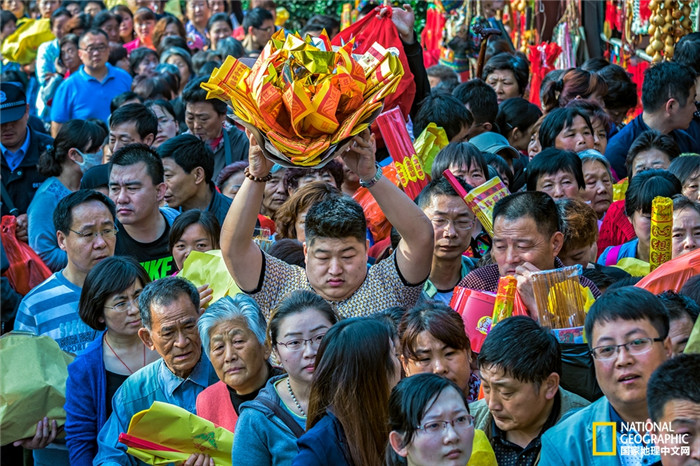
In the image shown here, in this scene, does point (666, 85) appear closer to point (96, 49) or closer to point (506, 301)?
point (506, 301)

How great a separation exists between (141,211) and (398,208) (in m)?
1.65

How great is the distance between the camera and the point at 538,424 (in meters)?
2.99

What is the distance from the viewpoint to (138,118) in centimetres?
579

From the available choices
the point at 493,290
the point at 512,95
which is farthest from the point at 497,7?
the point at 493,290

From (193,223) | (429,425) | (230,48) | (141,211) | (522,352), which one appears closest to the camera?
(429,425)

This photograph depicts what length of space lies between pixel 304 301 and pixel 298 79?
0.70 m

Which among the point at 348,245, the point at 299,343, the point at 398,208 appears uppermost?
the point at 398,208

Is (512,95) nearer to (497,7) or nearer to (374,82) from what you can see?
(497,7)

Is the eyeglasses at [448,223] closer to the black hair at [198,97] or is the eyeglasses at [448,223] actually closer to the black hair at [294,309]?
the black hair at [294,309]

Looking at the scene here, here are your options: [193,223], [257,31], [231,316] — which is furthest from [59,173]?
[257,31]

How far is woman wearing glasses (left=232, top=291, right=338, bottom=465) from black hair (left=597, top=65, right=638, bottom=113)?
3.89 metres

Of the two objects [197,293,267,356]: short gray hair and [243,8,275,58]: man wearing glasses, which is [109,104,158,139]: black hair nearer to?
[197,293,267,356]: short gray hair

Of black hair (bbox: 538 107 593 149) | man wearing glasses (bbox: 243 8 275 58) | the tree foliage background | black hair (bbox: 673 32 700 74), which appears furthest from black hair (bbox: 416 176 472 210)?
the tree foliage background

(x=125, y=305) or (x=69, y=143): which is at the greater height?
(x=69, y=143)
